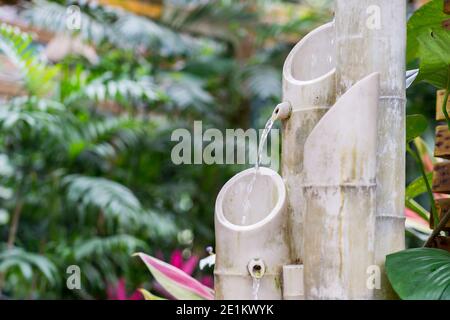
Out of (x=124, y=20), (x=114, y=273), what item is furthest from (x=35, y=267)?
(x=124, y=20)

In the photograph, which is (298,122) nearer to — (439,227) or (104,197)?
(439,227)

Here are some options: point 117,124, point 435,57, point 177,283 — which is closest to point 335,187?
point 435,57

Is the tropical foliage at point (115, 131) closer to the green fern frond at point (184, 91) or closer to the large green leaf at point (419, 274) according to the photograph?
the green fern frond at point (184, 91)

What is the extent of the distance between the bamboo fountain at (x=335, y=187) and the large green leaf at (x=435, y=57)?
4 centimetres

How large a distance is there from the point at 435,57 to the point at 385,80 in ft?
0.45

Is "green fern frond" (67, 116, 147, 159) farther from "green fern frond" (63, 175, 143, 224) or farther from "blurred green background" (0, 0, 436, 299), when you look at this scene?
"green fern frond" (63, 175, 143, 224)

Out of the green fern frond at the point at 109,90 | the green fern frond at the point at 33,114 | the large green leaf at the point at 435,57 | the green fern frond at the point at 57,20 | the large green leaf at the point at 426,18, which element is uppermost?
the green fern frond at the point at 57,20

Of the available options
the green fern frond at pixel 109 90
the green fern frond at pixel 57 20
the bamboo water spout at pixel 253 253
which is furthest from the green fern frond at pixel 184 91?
the bamboo water spout at pixel 253 253

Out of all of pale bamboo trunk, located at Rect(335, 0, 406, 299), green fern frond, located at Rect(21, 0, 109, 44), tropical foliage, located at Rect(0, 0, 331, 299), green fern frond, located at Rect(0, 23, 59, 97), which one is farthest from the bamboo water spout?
green fern frond, located at Rect(21, 0, 109, 44)

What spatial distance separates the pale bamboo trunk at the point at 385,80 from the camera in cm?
100

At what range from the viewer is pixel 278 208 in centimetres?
101

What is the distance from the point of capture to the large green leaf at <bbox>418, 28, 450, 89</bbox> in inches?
40.1

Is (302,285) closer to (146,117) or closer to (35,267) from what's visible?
(35,267)
